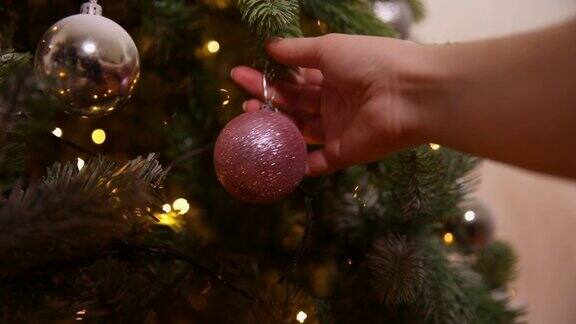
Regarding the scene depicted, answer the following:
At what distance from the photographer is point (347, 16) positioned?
551 millimetres

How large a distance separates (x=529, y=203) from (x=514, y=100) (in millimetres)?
1432

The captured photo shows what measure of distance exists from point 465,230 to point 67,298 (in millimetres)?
570

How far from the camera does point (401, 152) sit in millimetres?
534

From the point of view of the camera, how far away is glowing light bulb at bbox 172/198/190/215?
558 millimetres

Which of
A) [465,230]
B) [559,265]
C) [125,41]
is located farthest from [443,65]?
[559,265]

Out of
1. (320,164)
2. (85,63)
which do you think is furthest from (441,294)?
(85,63)

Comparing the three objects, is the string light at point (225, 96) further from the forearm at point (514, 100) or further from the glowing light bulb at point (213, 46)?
the forearm at point (514, 100)

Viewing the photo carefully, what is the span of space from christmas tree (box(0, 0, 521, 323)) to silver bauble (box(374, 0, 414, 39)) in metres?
0.16

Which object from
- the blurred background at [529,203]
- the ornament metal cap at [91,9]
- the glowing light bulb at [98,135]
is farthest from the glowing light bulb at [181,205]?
the blurred background at [529,203]

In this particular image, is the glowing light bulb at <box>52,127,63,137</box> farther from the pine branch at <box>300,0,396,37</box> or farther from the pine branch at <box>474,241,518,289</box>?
the pine branch at <box>474,241,518,289</box>

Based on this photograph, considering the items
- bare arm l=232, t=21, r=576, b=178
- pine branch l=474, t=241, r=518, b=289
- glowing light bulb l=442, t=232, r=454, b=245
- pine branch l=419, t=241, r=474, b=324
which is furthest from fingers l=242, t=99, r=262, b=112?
pine branch l=474, t=241, r=518, b=289

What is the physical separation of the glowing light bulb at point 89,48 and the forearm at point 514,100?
0.27 m

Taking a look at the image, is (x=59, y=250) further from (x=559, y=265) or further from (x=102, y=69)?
(x=559, y=265)

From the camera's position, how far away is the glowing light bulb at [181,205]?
56 cm
